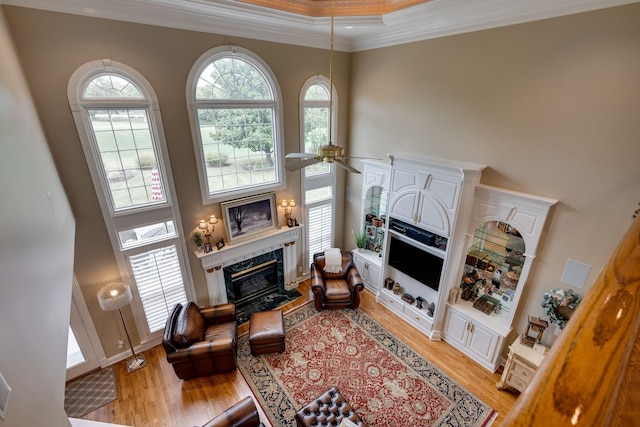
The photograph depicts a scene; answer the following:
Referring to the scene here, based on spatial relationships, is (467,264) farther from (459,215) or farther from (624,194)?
(624,194)

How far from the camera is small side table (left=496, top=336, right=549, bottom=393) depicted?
4.43m

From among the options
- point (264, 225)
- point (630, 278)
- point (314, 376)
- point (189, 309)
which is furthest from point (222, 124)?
point (630, 278)

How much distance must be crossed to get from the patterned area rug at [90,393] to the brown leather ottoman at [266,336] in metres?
2.27

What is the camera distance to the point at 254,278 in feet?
21.6

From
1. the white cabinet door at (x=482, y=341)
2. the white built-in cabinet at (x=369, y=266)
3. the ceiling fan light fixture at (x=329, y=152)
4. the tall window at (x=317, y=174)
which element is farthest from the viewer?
the white built-in cabinet at (x=369, y=266)

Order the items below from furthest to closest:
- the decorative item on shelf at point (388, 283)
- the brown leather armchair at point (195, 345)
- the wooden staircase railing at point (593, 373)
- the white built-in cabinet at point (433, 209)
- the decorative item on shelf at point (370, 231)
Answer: the decorative item on shelf at point (370, 231) → the decorative item on shelf at point (388, 283) → the white built-in cabinet at point (433, 209) → the brown leather armchair at point (195, 345) → the wooden staircase railing at point (593, 373)

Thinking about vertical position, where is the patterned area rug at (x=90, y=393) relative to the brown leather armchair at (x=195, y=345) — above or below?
below

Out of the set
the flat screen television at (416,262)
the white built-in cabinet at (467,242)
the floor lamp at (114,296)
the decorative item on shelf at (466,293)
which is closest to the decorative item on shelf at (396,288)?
A: the white built-in cabinet at (467,242)

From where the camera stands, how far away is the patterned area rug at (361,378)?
4.48 metres

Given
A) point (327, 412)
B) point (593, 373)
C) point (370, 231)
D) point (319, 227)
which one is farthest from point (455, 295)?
point (593, 373)

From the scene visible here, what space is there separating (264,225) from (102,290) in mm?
2939

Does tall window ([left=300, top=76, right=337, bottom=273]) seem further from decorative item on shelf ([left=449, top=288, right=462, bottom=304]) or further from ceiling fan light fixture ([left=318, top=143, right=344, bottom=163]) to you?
decorative item on shelf ([left=449, top=288, right=462, bottom=304])

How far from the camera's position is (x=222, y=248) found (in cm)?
574

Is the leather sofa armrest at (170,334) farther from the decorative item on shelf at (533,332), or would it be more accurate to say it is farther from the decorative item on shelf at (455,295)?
the decorative item on shelf at (533,332)
